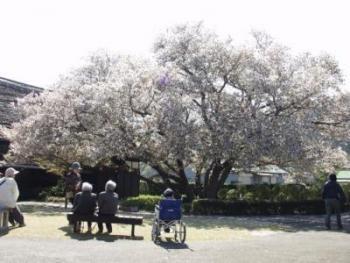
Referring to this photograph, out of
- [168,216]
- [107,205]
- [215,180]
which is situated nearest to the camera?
[168,216]

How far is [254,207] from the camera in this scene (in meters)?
23.9

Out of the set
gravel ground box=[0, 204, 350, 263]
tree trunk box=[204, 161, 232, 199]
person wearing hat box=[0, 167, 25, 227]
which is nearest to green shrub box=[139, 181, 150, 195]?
tree trunk box=[204, 161, 232, 199]

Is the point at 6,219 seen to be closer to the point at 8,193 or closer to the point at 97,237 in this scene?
the point at 8,193

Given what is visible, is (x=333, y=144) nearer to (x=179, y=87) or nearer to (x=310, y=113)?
(x=310, y=113)

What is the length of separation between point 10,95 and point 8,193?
2177cm

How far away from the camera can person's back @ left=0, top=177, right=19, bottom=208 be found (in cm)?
1372

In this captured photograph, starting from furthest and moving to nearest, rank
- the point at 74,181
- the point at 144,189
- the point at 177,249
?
the point at 144,189
the point at 74,181
the point at 177,249

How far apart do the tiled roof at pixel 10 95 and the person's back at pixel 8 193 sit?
17803mm

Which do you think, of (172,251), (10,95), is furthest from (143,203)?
(10,95)

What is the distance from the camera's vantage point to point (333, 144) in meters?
28.8

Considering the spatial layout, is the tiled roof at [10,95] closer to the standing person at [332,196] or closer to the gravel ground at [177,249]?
the gravel ground at [177,249]

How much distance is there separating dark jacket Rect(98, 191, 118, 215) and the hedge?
8.92 meters

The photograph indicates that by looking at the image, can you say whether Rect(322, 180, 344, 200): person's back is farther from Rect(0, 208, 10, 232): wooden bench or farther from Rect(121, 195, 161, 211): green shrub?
Rect(0, 208, 10, 232): wooden bench

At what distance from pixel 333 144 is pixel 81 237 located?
1913 cm
